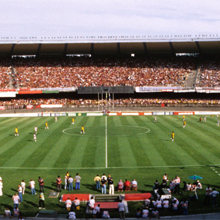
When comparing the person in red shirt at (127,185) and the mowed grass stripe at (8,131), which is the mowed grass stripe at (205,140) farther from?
the mowed grass stripe at (8,131)

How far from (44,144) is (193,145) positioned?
19170 mm

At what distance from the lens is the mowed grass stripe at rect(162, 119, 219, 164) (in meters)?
35.0

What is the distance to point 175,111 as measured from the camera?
7400cm

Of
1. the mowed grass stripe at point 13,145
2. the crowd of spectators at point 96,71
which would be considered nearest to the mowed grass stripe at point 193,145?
the mowed grass stripe at point 13,145

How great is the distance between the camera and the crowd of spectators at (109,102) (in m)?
77.6

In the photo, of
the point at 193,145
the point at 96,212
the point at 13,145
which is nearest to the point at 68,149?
the point at 13,145

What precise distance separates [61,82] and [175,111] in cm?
3195

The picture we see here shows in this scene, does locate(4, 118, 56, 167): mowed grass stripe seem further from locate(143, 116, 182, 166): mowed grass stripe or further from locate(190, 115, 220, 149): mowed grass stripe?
locate(190, 115, 220, 149): mowed grass stripe

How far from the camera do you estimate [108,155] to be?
36250 millimetres

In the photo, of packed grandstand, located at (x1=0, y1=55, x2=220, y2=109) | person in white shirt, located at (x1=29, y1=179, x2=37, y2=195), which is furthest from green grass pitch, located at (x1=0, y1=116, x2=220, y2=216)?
packed grandstand, located at (x1=0, y1=55, x2=220, y2=109)

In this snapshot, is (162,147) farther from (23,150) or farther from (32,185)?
(32,185)

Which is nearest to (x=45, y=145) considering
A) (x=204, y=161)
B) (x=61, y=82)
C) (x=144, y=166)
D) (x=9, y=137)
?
(x=9, y=137)

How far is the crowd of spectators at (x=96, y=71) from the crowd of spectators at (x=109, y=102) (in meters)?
4.28

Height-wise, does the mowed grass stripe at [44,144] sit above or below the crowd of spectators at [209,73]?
below
